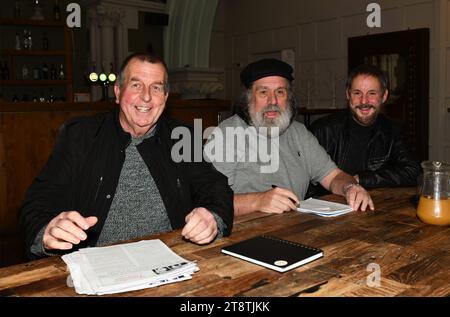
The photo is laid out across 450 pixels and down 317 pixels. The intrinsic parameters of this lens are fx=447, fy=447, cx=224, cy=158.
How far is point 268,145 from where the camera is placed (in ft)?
7.76

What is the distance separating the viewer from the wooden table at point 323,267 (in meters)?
Result: 1.00

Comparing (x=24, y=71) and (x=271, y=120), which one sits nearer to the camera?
(x=271, y=120)

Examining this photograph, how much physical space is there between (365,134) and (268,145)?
747mm

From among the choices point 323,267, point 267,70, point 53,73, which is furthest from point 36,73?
point 323,267

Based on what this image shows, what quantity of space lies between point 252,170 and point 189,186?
16.7 inches

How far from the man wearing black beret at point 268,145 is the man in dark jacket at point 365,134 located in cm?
32

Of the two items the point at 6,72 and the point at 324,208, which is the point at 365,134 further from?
the point at 6,72

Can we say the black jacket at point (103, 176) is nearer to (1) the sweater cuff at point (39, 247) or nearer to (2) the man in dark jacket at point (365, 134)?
(1) the sweater cuff at point (39, 247)

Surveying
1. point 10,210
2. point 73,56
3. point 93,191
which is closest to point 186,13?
point 73,56

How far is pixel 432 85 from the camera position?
5461 millimetres

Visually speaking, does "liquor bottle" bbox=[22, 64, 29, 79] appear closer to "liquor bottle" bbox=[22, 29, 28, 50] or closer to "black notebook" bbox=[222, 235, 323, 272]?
"liquor bottle" bbox=[22, 29, 28, 50]

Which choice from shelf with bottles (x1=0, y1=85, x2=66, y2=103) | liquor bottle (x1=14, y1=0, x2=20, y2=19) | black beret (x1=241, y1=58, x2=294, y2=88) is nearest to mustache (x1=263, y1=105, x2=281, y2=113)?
black beret (x1=241, y1=58, x2=294, y2=88)

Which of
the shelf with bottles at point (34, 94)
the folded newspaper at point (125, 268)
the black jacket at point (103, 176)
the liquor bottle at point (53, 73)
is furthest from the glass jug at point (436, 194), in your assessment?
the liquor bottle at point (53, 73)
